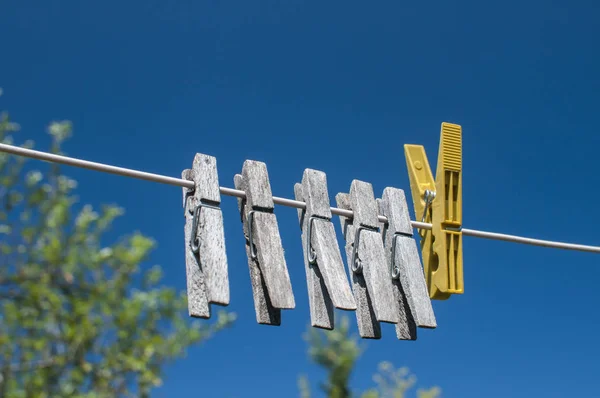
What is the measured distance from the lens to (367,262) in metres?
1.77

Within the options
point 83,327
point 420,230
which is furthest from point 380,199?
point 83,327

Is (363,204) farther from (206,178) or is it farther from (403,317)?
(206,178)

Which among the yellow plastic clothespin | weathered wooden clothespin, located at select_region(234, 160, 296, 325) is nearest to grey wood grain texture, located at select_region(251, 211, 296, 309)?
weathered wooden clothespin, located at select_region(234, 160, 296, 325)

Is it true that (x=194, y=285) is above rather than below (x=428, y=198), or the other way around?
below

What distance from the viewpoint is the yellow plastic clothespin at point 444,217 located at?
2.00 m

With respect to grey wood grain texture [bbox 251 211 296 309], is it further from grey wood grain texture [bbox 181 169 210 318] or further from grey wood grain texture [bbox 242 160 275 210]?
grey wood grain texture [bbox 181 169 210 318]

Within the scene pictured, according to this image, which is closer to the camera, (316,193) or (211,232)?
(211,232)

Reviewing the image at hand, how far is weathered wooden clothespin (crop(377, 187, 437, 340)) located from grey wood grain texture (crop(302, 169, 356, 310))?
0.19 metres

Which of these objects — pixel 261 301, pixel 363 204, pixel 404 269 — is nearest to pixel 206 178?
pixel 261 301

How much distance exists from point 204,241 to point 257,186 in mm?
253

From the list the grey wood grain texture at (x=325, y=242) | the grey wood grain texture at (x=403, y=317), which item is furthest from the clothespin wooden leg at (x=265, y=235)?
the grey wood grain texture at (x=403, y=317)

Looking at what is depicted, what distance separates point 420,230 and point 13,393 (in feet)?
9.03

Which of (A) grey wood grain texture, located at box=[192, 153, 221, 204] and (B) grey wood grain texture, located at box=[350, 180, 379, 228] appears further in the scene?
(B) grey wood grain texture, located at box=[350, 180, 379, 228]

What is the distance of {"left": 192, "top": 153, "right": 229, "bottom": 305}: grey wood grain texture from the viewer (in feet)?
4.83
